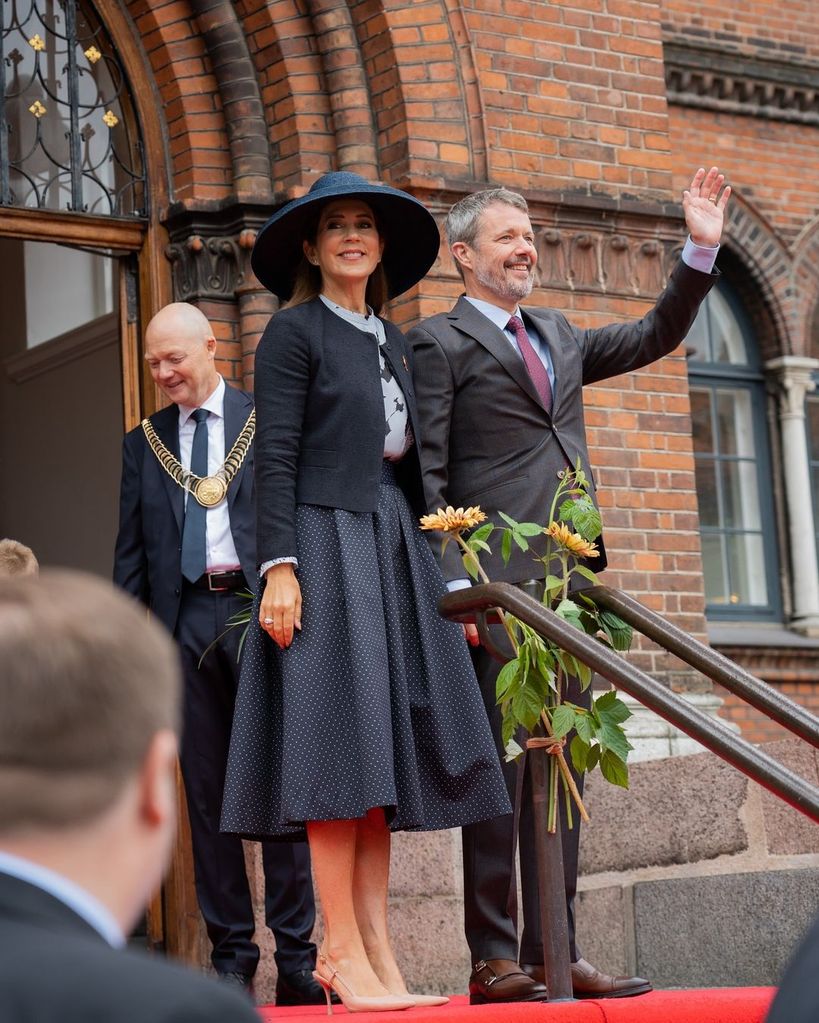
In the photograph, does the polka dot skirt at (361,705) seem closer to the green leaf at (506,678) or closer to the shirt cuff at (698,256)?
the green leaf at (506,678)

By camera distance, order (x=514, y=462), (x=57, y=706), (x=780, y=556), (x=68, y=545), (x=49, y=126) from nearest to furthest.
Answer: (x=57, y=706)
(x=514, y=462)
(x=49, y=126)
(x=68, y=545)
(x=780, y=556)

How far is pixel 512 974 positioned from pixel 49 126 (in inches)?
161

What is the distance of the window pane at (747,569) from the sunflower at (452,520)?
28.3ft

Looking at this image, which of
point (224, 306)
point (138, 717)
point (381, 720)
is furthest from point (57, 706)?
point (224, 306)

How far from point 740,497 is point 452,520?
907 centimetres

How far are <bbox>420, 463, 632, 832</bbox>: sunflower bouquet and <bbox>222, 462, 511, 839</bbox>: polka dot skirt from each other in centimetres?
15

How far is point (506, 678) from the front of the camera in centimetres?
410

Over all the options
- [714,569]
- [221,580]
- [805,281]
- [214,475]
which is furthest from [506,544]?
[805,281]

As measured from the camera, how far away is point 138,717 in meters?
1.32

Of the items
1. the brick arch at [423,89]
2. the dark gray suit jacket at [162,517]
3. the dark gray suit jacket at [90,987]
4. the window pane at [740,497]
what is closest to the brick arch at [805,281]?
the window pane at [740,497]

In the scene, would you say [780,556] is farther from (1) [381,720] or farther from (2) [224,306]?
(1) [381,720]

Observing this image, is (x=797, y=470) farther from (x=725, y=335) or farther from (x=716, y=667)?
(x=716, y=667)

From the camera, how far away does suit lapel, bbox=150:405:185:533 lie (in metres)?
5.42

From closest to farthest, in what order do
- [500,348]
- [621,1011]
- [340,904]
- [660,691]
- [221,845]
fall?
[660,691], [621,1011], [340,904], [500,348], [221,845]
